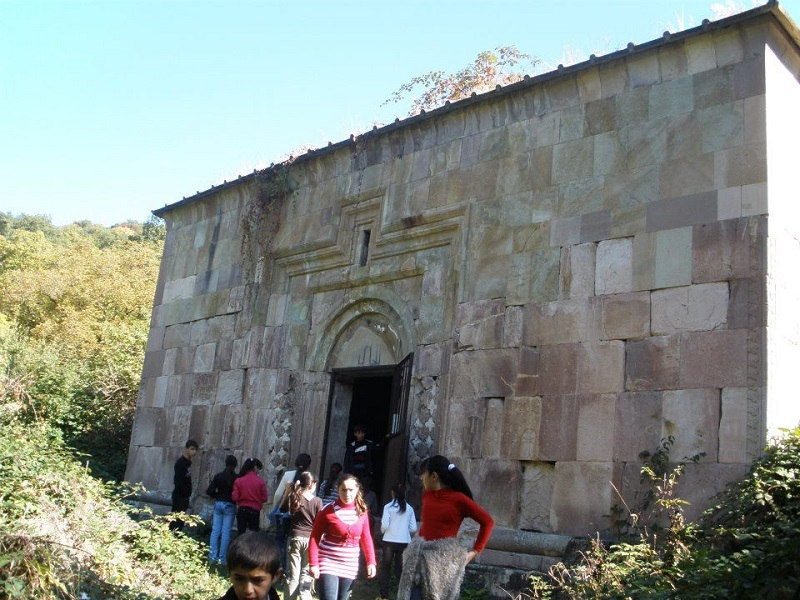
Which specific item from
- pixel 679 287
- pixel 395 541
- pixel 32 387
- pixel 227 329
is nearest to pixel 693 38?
pixel 679 287

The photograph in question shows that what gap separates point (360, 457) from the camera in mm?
9938

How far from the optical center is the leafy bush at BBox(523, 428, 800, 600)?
16.8ft

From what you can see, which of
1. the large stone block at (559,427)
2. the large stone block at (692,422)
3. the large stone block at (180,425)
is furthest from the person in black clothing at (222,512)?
the large stone block at (692,422)

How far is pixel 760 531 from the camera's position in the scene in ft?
19.4

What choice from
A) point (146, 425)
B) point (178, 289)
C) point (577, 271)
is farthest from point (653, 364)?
point (146, 425)

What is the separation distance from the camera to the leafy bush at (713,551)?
5133 mm

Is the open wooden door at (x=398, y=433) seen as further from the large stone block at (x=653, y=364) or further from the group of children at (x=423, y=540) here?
the group of children at (x=423, y=540)

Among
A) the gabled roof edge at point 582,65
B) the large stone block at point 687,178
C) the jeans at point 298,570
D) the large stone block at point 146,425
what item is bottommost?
the jeans at point 298,570

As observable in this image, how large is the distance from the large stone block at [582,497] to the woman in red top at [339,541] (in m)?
2.37

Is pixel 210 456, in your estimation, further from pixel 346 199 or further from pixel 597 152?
pixel 597 152

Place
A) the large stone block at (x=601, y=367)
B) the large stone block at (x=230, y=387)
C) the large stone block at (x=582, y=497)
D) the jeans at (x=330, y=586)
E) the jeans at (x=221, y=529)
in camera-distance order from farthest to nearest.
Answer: the large stone block at (x=230, y=387) → the jeans at (x=221, y=529) → the large stone block at (x=601, y=367) → the large stone block at (x=582, y=497) → the jeans at (x=330, y=586)

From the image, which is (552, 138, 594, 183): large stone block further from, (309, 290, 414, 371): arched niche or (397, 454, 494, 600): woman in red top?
(397, 454, 494, 600): woman in red top

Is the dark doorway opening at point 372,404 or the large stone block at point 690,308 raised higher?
the large stone block at point 690,308

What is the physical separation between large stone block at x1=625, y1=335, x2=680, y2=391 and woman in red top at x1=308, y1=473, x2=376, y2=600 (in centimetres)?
293
